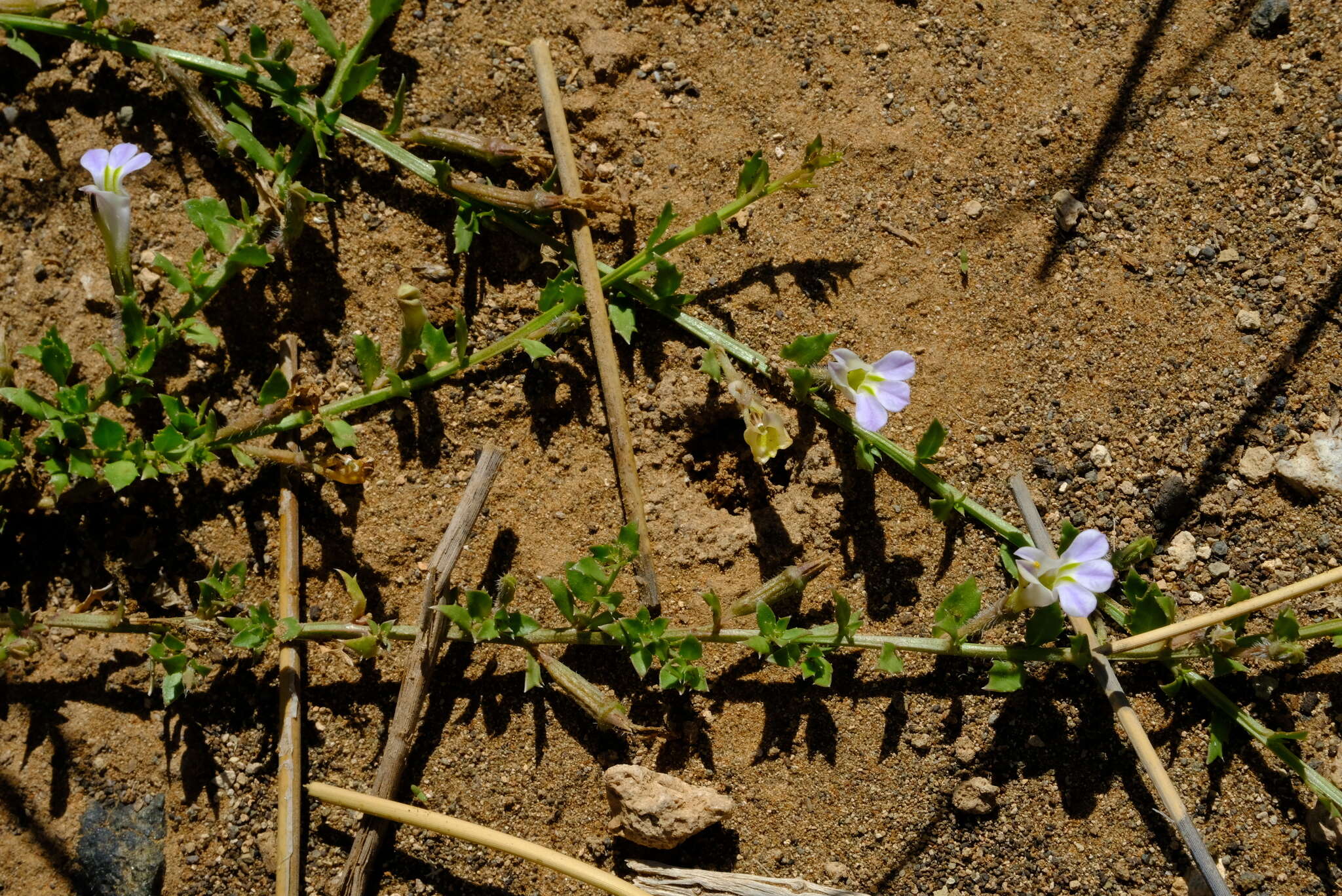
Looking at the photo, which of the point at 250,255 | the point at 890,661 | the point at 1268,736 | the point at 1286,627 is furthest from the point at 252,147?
the point at 1268,736

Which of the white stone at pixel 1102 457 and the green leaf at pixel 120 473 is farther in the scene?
the white stone at pixel 1102 457

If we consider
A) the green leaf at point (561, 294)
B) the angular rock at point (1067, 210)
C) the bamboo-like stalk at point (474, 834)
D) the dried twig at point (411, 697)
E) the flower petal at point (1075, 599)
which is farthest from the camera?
the angular rock at point (1067, 210)

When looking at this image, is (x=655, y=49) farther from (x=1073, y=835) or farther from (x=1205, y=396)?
(x=1073, y=835)

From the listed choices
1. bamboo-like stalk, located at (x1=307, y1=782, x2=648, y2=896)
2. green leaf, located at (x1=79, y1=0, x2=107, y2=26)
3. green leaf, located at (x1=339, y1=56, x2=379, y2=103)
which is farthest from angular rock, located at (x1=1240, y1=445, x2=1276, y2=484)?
green leaf, located at (x1=79, y1=0, x2=107, y2=26)

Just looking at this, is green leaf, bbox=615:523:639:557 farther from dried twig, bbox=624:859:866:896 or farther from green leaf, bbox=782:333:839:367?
dried twig, bbox=624:859:866:896

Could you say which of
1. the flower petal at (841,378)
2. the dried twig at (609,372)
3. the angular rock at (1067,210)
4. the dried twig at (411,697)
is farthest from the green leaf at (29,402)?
the angular rock at (1067,210)

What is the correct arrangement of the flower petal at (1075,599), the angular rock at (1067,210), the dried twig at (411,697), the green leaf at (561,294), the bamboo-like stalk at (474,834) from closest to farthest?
1. the flower petal at (1075,599)
2. the bamboo-like stalk at (474,834)
3. the dried twig at (411,697)
4. the green leaf at (561,294)
5. the angular rock at (1067,210)

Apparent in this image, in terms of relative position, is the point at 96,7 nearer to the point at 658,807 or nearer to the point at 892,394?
the point at 892,394

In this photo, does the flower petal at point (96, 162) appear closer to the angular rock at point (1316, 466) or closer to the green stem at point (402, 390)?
the green stem at point (402, 390)

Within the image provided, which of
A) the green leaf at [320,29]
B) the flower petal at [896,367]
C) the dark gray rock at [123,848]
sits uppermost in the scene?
the green leaf at [320,29]
